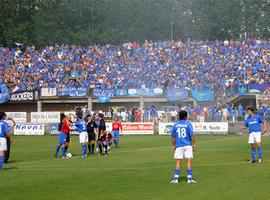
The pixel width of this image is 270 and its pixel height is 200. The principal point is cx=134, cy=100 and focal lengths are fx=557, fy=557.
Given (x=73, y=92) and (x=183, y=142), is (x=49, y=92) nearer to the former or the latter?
(x=73, y=92)

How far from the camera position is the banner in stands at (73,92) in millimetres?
62053

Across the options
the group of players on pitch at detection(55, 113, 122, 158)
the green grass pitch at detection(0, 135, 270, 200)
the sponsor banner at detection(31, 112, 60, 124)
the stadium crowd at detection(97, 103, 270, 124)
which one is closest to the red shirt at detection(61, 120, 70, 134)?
the group of players on pitch at detection(55, 113, 122, 158)

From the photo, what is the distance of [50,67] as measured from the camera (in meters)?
66.6

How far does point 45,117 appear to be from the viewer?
55.4 meters

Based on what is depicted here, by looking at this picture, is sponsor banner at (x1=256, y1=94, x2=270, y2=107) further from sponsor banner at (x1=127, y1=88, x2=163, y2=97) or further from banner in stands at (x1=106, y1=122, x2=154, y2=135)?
sponsor banner at (x1=127, y1=88, x2=163, y2=97)

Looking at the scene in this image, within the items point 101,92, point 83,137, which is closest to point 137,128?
point 101,92

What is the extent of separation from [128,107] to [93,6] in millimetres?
33473

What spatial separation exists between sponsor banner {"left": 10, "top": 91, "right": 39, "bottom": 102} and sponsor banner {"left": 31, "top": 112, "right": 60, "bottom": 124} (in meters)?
7.57

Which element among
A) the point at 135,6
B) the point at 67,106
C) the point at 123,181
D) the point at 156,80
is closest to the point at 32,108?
the point at 67,106

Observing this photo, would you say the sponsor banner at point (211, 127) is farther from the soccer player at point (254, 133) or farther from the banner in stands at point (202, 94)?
the soccer player at point (254, 133)

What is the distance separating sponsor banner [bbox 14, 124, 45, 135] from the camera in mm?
51344

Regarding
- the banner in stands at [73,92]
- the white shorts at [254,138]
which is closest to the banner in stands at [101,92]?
the banner in stands at [73,92]

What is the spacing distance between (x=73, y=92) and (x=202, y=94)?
48.6 feet

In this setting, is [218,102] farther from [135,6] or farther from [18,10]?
[18,10]
